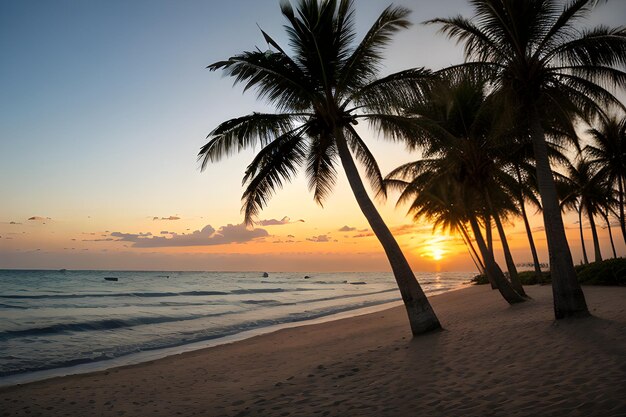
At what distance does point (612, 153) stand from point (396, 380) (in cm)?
2556

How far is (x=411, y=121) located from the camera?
10.7m

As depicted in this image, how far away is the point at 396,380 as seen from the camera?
234 inches

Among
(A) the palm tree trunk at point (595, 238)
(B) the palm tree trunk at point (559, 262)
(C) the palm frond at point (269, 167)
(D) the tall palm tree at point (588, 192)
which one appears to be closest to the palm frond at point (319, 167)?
(C) the palm frond at point (269, 167)

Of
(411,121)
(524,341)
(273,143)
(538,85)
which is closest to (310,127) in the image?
(273,143)

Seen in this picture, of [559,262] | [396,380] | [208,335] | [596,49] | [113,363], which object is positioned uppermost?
[596,49]

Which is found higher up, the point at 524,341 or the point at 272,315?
the point at 524,341

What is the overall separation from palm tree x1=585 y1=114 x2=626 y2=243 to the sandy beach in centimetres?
1846

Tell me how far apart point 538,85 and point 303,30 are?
238 inches

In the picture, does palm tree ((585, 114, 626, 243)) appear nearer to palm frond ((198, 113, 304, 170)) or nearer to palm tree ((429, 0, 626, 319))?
palm tree ((429, 0, 626, 319))

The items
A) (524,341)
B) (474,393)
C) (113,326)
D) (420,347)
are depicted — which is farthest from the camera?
(113,326)

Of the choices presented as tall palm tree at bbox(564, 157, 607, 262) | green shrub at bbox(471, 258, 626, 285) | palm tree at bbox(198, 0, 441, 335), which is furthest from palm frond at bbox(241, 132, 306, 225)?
tall palm tree at bbox(564, 157, 607, 262)

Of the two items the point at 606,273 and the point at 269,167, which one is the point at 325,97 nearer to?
the point at 269,167

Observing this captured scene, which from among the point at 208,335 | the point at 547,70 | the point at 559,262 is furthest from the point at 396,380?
the point at 208,335

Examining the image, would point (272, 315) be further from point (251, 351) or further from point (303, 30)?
point (303, 30)
